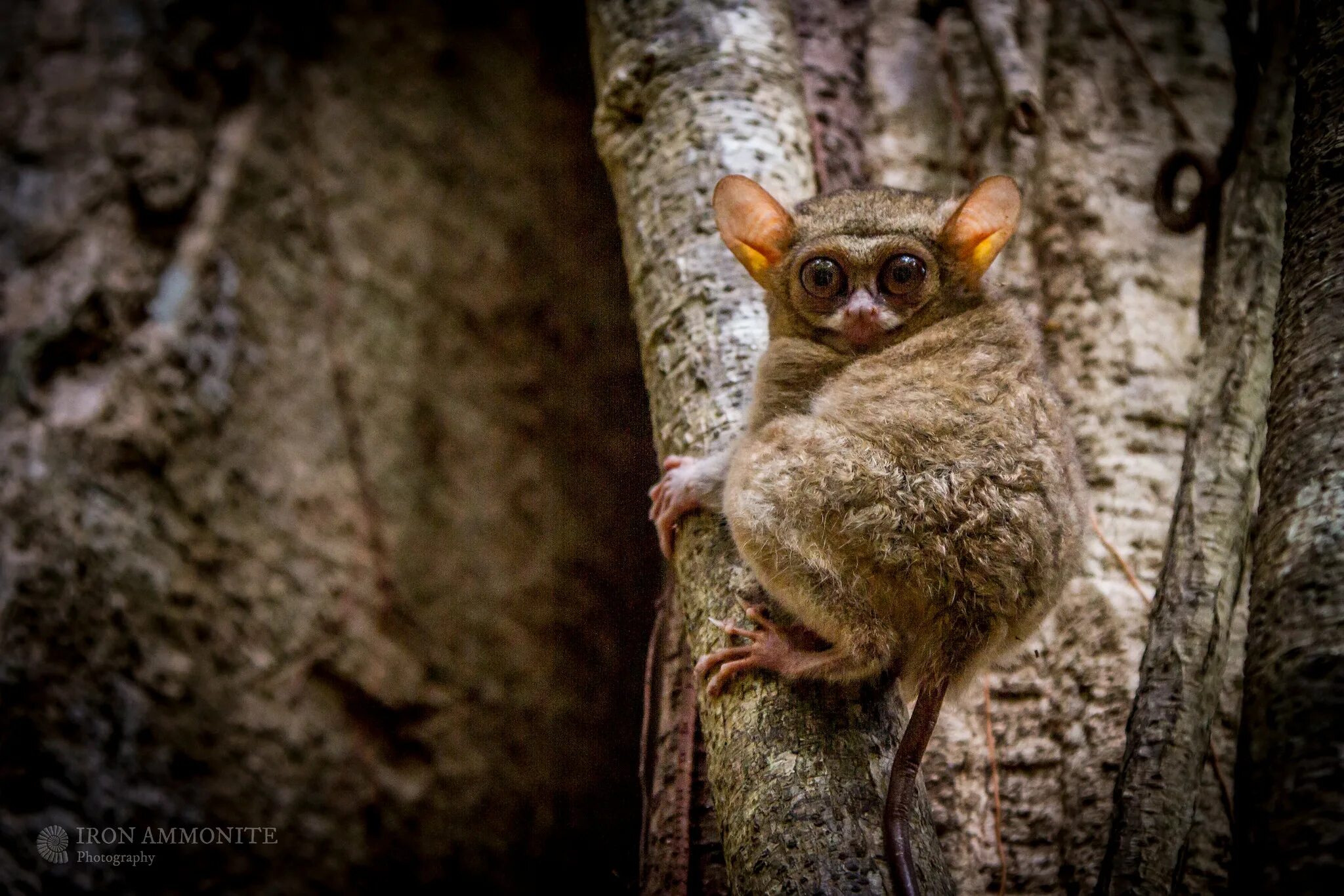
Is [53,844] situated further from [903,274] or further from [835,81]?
[835,81]

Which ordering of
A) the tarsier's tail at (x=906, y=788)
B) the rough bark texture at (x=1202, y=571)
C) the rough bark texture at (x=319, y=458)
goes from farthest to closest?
1. the rough bark texture at (x=319, y=458)
2. the rough bark texture at (x=1202, y=571)
3. the tarsier's tail at (x=906, y=788)

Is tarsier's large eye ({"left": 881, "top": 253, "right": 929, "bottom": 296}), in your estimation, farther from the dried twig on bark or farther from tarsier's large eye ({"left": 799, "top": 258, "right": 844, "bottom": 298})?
the dried twig on bark

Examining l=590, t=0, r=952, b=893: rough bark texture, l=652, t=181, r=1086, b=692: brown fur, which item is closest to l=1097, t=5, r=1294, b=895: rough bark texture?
l=652, t=181, r=1086, b=692: brown fur

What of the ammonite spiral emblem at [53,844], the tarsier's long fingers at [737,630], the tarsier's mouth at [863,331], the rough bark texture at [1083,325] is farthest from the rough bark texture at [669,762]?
the ammonite spiral emblem at [53,844]

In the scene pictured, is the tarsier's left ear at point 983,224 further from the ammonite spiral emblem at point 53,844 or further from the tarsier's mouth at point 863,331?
the ammonite spiral emblem at point 53,844

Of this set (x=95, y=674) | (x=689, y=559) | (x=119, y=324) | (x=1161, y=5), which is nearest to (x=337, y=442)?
(x=119, y=324)
